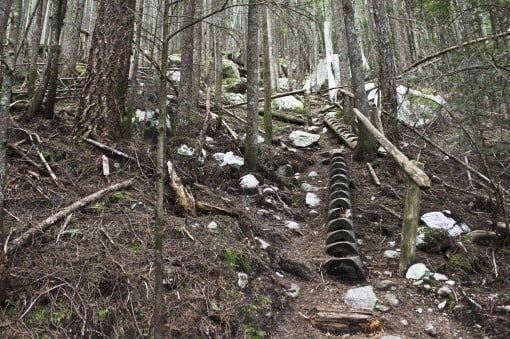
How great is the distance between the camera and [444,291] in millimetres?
3650

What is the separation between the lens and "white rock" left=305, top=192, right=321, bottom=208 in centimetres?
622

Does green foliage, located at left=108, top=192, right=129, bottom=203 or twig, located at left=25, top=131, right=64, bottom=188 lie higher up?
twig, located at left=25, top=131, right=64, bottom=188

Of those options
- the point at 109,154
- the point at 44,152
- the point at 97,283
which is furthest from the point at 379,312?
the point at 44,152

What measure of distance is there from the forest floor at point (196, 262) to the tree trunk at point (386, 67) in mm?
2024

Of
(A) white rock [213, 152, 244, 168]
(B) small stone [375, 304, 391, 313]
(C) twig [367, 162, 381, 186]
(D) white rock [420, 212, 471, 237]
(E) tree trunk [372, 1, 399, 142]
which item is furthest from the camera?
(E) tree trunk [372, 1, 399, 142]

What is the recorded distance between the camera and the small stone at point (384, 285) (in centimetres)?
388

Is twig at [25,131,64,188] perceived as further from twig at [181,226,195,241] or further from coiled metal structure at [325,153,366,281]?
coiled metal structure at [325,153,366,281]

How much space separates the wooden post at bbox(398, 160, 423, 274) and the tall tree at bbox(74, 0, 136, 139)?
3.97 meters

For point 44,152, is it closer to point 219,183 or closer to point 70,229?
point 70,229

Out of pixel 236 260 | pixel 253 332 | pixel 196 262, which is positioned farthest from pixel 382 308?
pixel 196 262

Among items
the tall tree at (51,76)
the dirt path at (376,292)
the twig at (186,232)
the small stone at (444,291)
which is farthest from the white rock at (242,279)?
the tall tree at (51,76)

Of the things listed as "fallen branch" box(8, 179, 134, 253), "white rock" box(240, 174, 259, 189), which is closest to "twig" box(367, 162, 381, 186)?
"white rock" box(240, 174, 259, 189)

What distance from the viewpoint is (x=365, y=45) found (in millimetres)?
27453

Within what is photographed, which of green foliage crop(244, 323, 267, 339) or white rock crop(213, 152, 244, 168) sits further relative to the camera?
white rock crop(213, 152, 244, 168)
